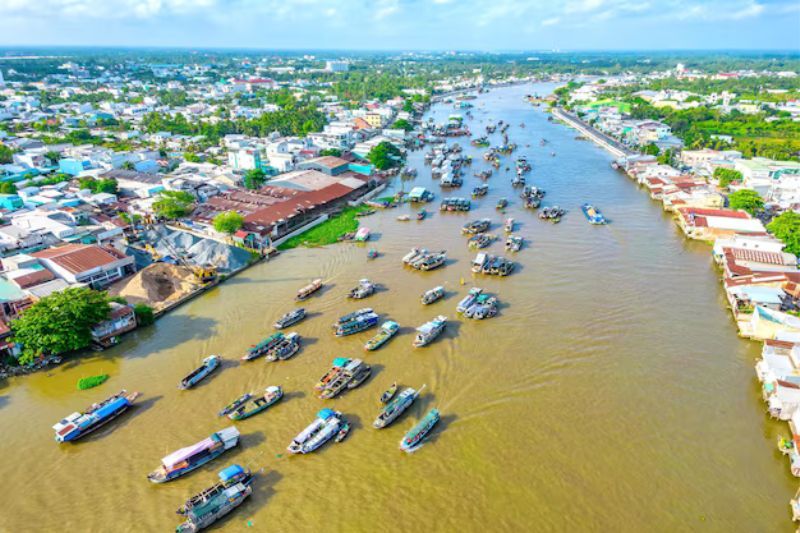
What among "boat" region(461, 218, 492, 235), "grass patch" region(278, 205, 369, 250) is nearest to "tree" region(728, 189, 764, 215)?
"boat" region(461, 218, 492, 235)

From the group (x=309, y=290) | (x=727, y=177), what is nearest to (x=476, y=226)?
(x=309, y=290)

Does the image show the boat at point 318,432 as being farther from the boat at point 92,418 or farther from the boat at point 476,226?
the boat at point 476,226

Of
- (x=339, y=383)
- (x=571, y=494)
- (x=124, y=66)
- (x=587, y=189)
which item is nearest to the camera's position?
(x=571, y=494)

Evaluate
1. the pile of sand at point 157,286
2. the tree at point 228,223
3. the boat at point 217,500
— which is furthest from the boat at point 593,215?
the boat at point 217,500

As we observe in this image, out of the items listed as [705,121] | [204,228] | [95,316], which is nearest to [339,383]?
[95,316]

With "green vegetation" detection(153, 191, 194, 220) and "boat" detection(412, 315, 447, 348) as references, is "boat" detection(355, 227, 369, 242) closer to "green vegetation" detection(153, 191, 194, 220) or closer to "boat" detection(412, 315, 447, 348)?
"boat" detection(412, 315, 447, 348)

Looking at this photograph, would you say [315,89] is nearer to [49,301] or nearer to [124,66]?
[124,66]
